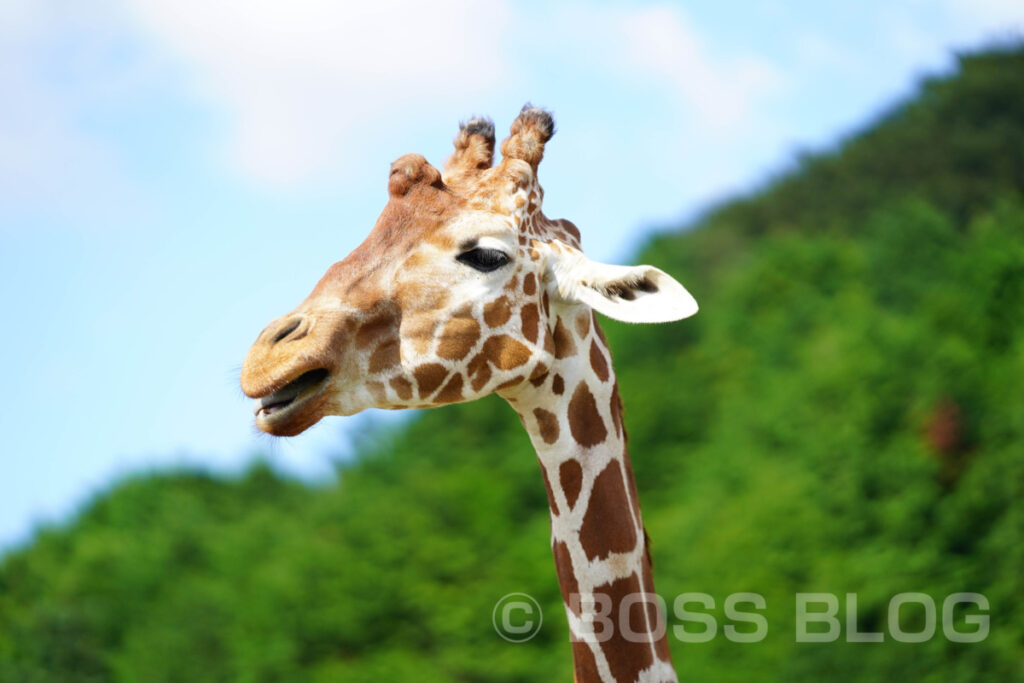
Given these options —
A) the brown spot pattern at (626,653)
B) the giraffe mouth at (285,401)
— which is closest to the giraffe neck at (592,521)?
the brown spot pattern at (626,653)

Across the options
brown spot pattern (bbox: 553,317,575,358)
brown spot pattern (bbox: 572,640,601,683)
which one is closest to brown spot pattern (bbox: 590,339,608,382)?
brown spot pattern (bbox: 553,317,575,358)

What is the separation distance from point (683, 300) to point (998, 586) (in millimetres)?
17400

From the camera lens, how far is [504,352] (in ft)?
13.9

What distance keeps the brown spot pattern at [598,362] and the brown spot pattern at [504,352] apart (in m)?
0.37

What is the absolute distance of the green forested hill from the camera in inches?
792

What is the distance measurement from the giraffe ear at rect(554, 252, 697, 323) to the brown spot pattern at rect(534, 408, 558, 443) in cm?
42

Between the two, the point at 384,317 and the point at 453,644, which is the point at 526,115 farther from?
the point at 453,644

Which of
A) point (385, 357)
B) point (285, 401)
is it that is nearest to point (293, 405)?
point (285, 401)

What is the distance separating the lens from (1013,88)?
4703 centimetres

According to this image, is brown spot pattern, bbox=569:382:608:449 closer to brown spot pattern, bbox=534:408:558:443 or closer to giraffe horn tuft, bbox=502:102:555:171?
brown spot pattern, bbox=534:408:558:443

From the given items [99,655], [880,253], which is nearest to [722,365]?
[880,253]

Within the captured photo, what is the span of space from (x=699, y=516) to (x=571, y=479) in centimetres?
1926

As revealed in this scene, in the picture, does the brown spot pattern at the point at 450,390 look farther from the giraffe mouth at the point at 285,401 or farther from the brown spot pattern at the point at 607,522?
the brown spot pattern at the point at 607,522

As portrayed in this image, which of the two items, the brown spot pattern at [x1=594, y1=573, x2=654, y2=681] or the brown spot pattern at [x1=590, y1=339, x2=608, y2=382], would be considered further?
the brown spot pattern at [x1=590, y1=339, x2=608, y2=382]
